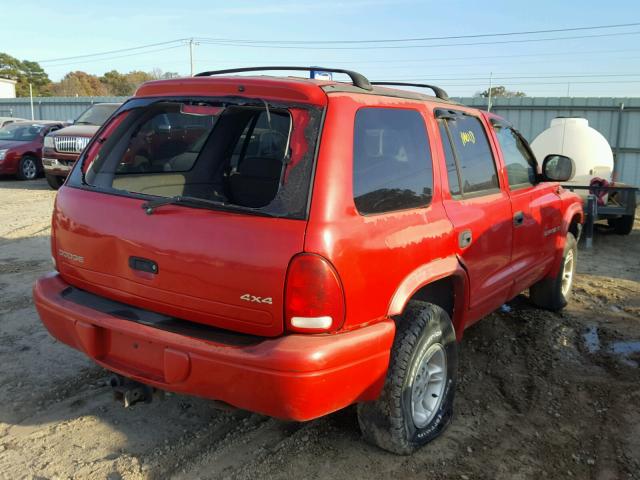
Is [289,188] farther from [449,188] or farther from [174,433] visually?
[174,433]

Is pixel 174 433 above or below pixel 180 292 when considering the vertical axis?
below

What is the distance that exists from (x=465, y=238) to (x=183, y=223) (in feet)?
5.30

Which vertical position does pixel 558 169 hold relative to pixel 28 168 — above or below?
above

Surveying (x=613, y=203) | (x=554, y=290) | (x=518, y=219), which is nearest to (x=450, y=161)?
(x=518, y=219)

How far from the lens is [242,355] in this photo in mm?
2400

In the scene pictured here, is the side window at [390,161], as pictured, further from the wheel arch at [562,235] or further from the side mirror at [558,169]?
the wheel arch at [562,235]

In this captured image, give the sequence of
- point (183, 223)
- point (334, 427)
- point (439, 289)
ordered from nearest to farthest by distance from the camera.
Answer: point (183, 223) → point (334, 427) → point (439, 289)

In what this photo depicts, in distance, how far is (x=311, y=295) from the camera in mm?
2395

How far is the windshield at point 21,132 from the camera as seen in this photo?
48.3 feet

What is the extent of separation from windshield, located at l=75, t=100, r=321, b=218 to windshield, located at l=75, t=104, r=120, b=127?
10.7m

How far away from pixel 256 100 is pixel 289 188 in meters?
0.49

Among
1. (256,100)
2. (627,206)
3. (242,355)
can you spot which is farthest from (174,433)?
(627,206)

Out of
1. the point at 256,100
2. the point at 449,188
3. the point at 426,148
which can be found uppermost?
the point at 256,100

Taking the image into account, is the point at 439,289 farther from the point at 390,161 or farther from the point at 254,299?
the point at 254,299
